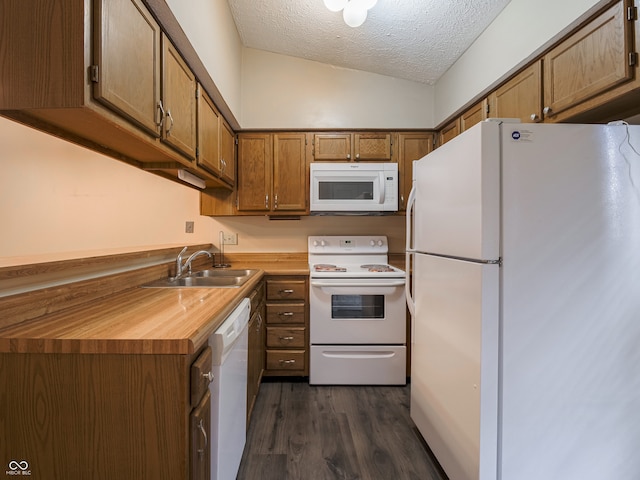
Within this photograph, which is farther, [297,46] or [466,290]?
[297,46]

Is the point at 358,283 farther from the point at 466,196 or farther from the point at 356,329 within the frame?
the point at 466,196

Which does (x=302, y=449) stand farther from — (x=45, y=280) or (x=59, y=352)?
A: (x=45, y=280)

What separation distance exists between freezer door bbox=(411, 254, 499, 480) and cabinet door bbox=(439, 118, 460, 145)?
4.42 feet

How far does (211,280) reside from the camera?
2105mm

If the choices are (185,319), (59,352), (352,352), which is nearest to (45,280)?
(59,352)

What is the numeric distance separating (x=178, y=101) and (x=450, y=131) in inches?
83.0

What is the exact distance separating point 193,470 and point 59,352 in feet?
1.63

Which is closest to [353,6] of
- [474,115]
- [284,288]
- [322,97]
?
[322,97]

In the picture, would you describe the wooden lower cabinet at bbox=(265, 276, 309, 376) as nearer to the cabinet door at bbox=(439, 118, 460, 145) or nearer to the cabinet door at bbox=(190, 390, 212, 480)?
the cabinet door at bbox=(190, 390, 212, 480)

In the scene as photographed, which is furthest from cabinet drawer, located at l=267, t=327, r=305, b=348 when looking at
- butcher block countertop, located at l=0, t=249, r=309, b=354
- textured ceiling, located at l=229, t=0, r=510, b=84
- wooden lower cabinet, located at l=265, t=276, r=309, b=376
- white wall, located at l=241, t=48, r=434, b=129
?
textured ceiling, located at l=229, t=0, r=510, b=84

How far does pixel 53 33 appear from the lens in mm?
857

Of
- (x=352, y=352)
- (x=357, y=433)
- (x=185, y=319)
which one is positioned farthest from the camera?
(x=352, y=352)

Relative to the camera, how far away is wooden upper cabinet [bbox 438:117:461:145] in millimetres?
2395

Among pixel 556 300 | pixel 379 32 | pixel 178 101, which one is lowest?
pixel 556 300
